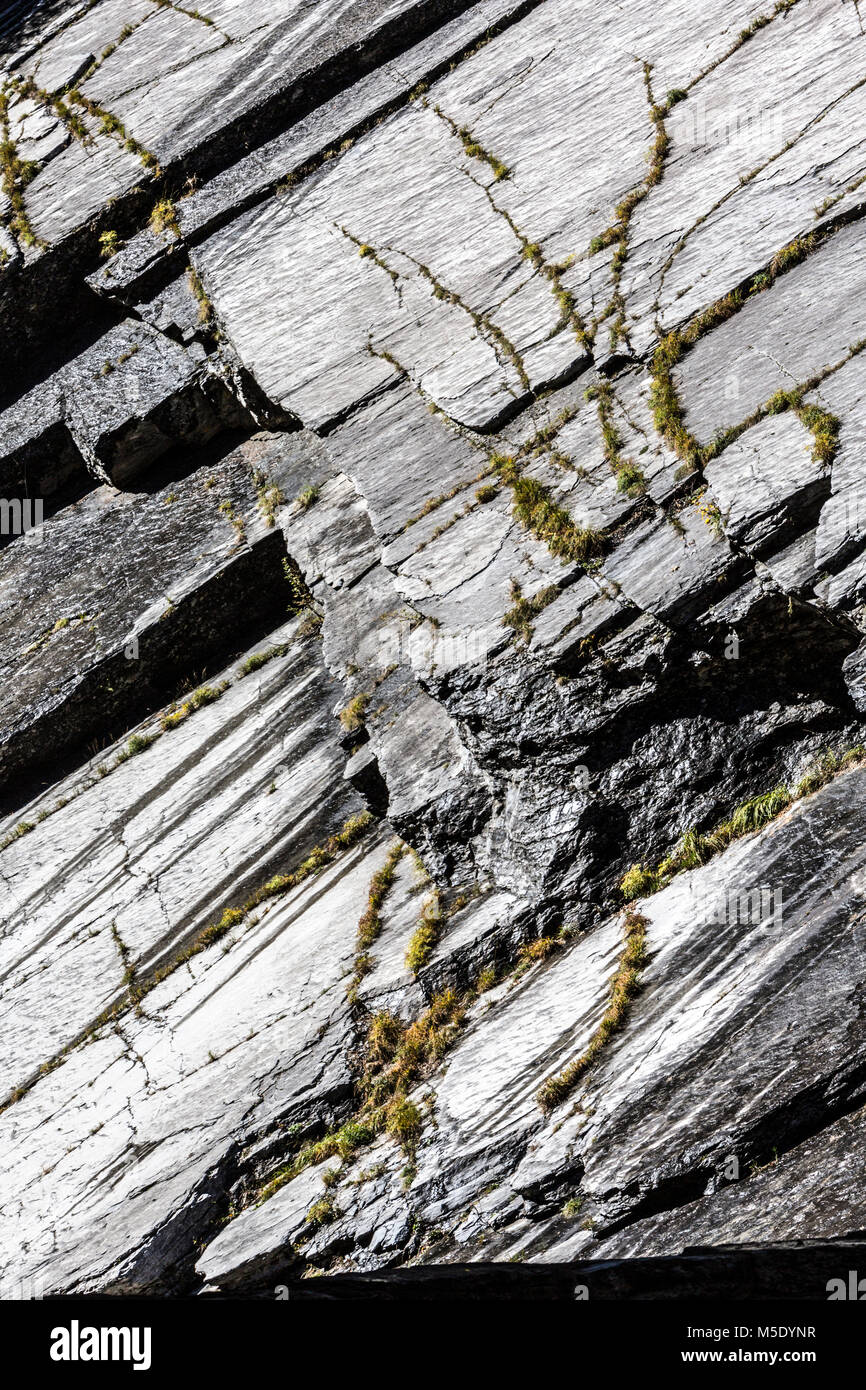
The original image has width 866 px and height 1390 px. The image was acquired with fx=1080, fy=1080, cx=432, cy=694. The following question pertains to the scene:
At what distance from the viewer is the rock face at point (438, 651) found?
5.49 metres

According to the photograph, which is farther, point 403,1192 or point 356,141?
point 356,141

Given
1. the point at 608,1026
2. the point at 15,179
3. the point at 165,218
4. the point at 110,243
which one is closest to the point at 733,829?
the point at 608,1026

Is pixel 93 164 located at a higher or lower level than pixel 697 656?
higher

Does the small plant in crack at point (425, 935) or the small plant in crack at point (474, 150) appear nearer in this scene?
the small plant in crack at point (425, 935)

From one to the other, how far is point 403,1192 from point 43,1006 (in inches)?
124

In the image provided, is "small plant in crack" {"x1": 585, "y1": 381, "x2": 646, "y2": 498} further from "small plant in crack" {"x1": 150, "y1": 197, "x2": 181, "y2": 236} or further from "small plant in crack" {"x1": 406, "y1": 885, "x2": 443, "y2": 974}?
"small plant in crack" {"x1": 150, "y1": 197, "x2": 181, "y2": 236}

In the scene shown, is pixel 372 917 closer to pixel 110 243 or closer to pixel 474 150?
pixel 474 150

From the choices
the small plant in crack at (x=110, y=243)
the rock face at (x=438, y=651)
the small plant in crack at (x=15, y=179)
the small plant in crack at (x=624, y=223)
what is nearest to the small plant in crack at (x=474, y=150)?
the rock face at (x=438, y=651)

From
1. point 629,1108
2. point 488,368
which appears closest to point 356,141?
point 488,368

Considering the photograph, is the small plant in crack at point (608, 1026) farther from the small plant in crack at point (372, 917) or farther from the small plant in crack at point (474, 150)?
the small plant in crack at point (474, 150)

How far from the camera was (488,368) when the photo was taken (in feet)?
25.8

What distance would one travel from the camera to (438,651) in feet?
22.3
